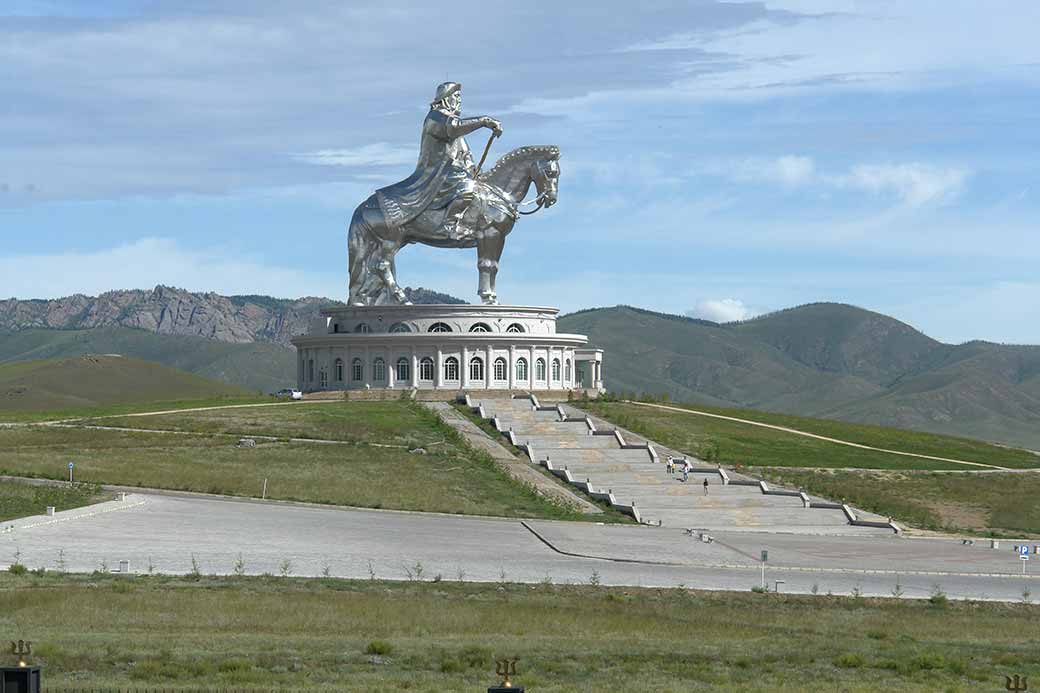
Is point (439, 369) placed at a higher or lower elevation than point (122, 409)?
higher

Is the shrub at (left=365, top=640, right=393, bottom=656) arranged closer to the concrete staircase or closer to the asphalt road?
the asphalt road

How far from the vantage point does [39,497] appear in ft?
194

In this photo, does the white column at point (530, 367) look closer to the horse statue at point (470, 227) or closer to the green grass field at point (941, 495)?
the horse statue at point (470, 227)

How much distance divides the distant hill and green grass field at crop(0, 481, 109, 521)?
99506 mm

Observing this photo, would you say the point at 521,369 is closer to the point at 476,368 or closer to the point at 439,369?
the point at 476,368

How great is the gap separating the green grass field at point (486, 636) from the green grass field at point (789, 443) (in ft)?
128

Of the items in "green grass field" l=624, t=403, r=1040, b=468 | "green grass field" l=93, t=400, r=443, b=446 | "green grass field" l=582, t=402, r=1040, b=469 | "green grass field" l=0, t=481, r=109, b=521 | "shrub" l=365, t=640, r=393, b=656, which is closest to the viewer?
"shrub" l=365, t=640, r=393, b=656

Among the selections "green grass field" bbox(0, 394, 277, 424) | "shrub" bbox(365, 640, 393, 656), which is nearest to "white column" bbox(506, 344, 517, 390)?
"green grass field" bbox(0, 394, 277, 424)

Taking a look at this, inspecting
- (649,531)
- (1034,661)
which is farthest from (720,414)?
(1034,661)

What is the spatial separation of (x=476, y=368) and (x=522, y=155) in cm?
1317

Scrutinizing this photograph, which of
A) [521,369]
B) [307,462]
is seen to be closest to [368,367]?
[521,369]

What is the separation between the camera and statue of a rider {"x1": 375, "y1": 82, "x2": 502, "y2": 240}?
326ft

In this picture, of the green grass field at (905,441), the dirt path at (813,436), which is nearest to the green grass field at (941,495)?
the dirt path at (813,436)

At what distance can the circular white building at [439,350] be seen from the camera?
98.2 m
